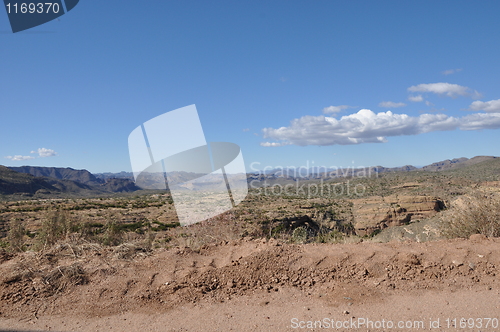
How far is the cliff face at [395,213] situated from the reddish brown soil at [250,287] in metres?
18.8

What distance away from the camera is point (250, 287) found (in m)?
5.29

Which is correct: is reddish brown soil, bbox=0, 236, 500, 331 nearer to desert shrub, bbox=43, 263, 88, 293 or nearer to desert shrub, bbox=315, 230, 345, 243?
desert shrub, bbox=43, 263, 88, 293

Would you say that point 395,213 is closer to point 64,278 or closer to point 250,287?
point 250,287

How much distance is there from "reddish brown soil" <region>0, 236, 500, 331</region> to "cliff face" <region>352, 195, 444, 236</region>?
741 inches

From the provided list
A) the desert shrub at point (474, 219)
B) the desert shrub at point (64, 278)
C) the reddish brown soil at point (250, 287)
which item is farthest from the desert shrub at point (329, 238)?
the desert shrub at point (64, 278)

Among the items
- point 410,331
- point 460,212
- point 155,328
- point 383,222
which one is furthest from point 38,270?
point 383,222

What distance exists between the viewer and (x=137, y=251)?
6.66 meters

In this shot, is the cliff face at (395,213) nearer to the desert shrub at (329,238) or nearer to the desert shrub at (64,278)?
the desert shrub at (329,238)

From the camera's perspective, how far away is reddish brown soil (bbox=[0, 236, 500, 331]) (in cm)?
436

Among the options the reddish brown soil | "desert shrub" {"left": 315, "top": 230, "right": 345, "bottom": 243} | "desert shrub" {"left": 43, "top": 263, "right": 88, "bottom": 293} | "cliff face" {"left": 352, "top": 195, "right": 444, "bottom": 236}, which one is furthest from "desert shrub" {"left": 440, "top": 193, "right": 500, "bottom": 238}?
"cliff face" {"left": 352, "top": 195, "right": 444, "bottom": 236}

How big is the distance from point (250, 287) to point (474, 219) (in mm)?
6484

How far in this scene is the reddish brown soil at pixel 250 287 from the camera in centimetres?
436

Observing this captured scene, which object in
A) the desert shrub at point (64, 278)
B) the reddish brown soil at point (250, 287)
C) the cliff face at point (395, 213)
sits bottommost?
the cliff face at point (395, 213)

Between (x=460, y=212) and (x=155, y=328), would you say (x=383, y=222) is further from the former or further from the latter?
(x=155, y=328)
